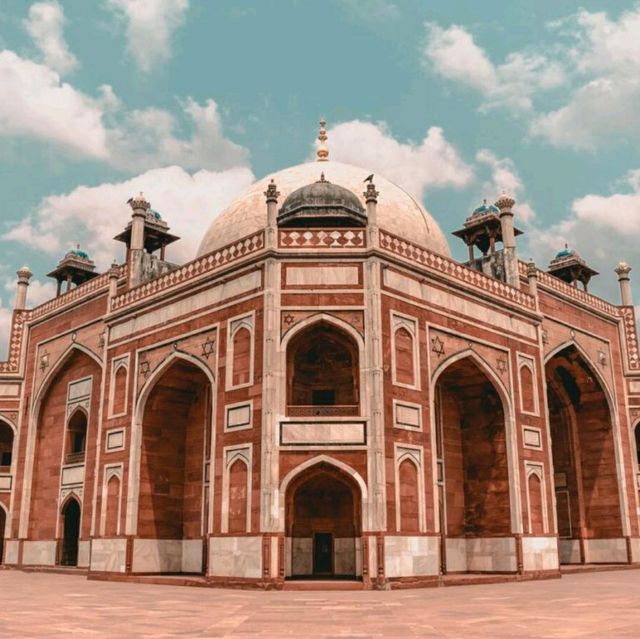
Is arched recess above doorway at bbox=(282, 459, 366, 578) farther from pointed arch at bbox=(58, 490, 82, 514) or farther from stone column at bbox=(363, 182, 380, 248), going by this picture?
pointed arch at bbox=(58, 490, 82, 514)

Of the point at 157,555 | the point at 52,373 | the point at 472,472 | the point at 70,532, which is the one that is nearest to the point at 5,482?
the point at 70,532

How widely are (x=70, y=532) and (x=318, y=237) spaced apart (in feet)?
48.7

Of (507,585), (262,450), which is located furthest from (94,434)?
(507,585)

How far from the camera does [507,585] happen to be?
1770 centimetres

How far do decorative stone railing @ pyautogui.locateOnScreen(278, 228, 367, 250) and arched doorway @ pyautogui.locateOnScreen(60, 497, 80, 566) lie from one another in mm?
13159

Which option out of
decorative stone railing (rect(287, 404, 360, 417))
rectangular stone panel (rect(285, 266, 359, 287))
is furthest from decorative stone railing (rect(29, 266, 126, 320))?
decorative stone railing (rect(287, 404, 360, 417))

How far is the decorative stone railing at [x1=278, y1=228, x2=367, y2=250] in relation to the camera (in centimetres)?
1828

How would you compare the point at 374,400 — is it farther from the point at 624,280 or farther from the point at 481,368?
the point at 624,280

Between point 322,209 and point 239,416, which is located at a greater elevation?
point 322,209

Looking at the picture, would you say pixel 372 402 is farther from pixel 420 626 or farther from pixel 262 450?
pixel 420 626

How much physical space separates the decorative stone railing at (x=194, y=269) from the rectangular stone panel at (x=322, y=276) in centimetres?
113

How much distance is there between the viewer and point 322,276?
1795 centimetres

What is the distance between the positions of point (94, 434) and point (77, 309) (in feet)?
15.7

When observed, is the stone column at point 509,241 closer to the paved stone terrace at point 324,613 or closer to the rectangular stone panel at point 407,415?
the rectangular stone panel at point 407,415
